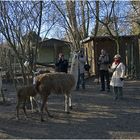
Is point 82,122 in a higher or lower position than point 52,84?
lower

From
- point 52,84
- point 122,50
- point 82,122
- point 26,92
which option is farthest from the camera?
point 122,50

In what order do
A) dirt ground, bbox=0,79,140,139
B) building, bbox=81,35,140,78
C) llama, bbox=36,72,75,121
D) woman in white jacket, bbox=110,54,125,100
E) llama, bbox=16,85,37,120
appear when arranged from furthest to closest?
building, bbox=81,35,140,78 < woman in white jacket, bbox=110,54,125,100 < llama, bbox=16,85,37,120 < llama, bbox=36,72,75,121 < dirt ground, bbox=0,79,140,139

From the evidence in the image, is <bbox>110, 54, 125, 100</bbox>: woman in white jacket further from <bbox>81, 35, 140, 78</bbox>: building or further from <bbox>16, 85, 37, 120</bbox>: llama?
<bbox>81, 35, 140, 78</bbox>: building

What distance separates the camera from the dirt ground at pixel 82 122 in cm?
946

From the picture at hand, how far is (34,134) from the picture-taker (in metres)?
9.61

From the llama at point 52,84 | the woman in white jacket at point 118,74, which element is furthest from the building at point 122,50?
the llama at point 52,84

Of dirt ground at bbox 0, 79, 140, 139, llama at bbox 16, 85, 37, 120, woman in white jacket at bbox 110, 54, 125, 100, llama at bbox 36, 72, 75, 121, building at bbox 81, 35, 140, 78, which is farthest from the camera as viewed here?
building at bbox 81, 35, 140, 78

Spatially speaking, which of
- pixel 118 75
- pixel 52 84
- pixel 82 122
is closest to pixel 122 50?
pixel 118 75

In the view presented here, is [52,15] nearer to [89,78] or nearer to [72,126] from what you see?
[72,126]

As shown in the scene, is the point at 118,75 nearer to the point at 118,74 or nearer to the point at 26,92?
the point at 118,74

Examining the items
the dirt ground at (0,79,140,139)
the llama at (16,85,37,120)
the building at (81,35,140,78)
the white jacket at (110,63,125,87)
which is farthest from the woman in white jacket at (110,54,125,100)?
the building at (81,35,140,78)

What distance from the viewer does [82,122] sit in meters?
11.0

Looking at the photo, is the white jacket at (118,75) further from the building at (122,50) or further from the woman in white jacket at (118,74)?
the building at (122,50)

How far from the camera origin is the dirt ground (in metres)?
9.46
